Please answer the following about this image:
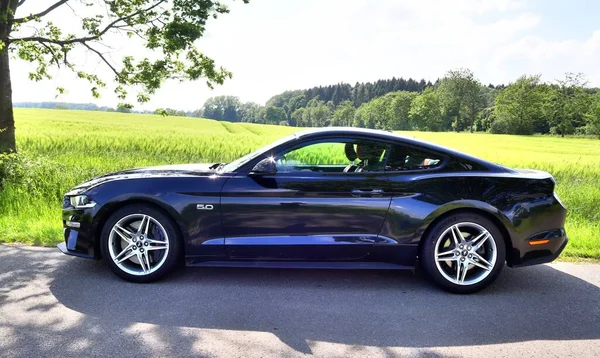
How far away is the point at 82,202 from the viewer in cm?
390

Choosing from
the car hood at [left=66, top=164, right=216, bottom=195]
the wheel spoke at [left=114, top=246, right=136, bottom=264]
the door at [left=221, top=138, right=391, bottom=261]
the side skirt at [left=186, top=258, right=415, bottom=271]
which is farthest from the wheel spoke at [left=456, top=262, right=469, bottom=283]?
→ the wheel spoke at [left=114, top=246, right=136, bottom=264]

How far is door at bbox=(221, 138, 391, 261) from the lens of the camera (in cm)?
369

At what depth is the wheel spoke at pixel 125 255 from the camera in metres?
3.82

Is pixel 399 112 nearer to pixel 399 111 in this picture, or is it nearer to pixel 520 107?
pixel 399 111

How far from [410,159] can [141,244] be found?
2.48 metres

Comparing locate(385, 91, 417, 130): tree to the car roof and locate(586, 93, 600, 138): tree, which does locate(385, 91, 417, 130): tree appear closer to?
locate(586, 93, 600, 138): tree

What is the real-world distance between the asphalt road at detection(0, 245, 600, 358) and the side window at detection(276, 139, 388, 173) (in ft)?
3.35

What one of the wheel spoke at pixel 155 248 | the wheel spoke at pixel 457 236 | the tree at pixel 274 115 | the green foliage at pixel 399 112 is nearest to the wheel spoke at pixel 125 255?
the wheel spoke at pixel 155 248

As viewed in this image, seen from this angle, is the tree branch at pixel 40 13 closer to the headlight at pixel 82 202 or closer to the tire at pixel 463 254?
the headlight at pixel 82 202

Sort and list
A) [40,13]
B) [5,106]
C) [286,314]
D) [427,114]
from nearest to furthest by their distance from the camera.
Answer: [286,314], [5,106], [40,13], [427,114]

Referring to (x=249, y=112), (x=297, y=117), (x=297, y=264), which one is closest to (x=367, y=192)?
(x=297, y=264)

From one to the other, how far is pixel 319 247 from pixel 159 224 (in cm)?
140

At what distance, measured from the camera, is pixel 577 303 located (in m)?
3.58

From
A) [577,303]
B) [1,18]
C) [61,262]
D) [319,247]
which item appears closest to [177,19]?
[1,18]
